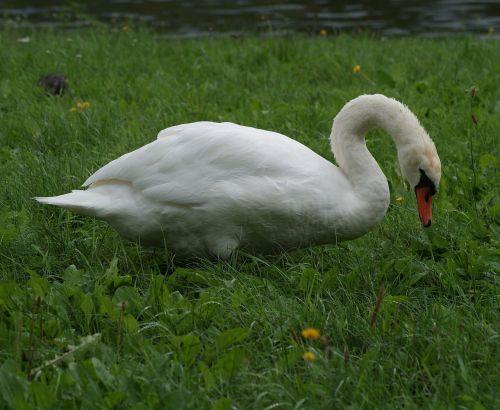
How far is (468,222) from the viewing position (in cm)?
439

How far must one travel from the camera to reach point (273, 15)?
42.9ft

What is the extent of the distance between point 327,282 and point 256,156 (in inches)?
24.3

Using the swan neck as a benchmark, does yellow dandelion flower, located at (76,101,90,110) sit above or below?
below

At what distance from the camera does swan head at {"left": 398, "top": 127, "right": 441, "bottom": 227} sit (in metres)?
4.04

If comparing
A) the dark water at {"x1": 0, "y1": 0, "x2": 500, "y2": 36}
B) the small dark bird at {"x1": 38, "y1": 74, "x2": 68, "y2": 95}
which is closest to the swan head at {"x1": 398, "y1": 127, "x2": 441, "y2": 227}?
the small dark bird at {"x1": 38, "y1": 74, "x2": 68, "y2": 95}

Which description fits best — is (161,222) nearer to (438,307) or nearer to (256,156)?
(256,156)

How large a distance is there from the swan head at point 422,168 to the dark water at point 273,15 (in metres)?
7.29

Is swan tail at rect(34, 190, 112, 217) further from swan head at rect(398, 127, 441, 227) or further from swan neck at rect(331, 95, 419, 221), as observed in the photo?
swan head at rect(398, 127, 441, 227)

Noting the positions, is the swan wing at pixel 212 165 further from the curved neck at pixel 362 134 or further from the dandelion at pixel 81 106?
the dandelion at pixel 81 106

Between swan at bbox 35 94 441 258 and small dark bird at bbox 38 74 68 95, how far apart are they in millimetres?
2907

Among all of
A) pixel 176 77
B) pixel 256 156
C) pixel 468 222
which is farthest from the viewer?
pixel 176 77

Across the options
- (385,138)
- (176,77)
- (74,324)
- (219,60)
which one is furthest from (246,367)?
(219,60)

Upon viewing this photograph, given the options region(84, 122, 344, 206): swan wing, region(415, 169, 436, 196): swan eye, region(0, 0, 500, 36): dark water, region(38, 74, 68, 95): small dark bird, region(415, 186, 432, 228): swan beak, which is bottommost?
region(0, 0, 500, 36): dark water

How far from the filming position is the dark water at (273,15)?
1203 centimetres
